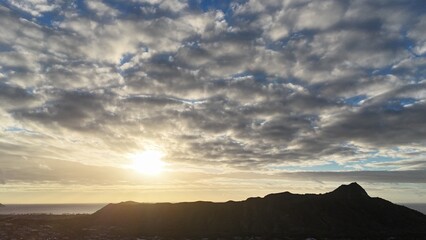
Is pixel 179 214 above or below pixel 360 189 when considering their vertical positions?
below

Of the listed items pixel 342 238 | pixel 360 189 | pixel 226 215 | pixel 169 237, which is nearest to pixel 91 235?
pixel 169 237

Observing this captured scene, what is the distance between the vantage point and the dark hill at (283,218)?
124 metres

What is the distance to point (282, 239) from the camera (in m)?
110

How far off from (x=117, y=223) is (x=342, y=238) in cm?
8160

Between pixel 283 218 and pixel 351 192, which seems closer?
pixel 283 218

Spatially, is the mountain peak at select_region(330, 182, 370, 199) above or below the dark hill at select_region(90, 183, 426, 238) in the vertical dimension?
above

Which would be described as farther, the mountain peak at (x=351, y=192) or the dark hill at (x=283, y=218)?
the mountain peak at (x=351, y=192)

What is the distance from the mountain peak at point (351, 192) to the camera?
150700 mm

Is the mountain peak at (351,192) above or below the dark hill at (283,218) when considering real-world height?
above

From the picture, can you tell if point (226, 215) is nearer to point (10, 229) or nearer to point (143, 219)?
point (143, 219)

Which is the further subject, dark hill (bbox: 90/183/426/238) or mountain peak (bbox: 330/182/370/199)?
mountain peak (bbox: 330/182/370/199)

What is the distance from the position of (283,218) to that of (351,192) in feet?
119

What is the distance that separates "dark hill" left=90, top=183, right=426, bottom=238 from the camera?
124 metres

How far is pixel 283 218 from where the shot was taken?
132375mm
